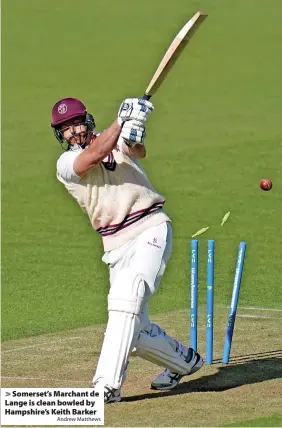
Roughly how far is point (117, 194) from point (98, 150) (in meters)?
0.45

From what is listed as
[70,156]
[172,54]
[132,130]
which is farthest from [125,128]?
[172,54]

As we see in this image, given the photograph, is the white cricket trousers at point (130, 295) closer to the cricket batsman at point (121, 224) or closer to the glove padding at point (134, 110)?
the cricket batsman at point (121, 224)

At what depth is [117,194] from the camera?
7688 millimetres

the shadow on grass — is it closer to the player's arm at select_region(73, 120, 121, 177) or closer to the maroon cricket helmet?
the player's arm at select_region(73, 120, 121, 177)

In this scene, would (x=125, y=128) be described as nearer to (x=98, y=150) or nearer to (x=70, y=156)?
(x=98, y=150)

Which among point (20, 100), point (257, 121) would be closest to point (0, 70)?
point (20, 100)

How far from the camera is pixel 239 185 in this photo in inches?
624

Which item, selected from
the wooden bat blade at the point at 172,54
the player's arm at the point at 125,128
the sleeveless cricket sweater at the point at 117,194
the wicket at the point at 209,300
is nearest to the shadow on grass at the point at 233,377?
the wicket at the point at 209,300

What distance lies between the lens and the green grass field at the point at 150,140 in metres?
11.6

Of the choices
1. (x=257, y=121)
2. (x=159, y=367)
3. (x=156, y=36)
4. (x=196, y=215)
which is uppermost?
(x=156, y=36)

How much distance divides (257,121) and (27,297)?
8.87m

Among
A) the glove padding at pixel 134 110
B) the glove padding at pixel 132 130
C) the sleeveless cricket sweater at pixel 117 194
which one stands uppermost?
the glove padding at pixel 134 110

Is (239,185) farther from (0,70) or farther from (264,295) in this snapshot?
(0,70)

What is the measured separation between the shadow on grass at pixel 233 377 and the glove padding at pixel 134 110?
1.77 meters
